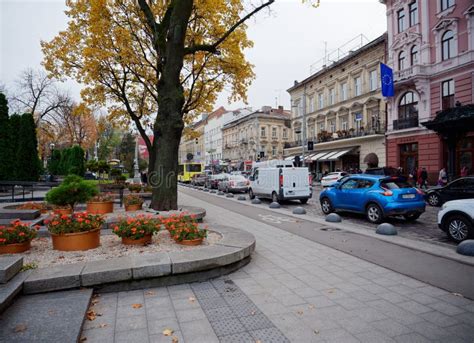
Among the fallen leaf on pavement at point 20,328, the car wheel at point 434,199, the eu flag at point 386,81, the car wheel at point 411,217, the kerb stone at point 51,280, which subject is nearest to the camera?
the fallen leaf on pavement at point 20,328

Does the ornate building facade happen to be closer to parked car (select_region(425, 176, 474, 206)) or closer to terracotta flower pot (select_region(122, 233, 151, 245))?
parked car (select_region(425, 176, 474, 206))

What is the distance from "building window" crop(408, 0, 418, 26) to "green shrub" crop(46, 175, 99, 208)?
2910 centimetres

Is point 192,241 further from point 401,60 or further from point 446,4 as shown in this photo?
point 401,60

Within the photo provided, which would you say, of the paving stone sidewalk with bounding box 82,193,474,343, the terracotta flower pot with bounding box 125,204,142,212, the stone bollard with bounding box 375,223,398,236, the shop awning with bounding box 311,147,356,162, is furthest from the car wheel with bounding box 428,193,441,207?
→ the shop awning with bounding box 311,147,356,162

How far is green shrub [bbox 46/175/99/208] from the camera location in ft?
21.3

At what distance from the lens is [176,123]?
960cm

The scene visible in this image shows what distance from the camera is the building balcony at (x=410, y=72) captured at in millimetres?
24484

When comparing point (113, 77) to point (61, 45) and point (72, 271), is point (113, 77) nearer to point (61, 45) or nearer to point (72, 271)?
point (61, 45)

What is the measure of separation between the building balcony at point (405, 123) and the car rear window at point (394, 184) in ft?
61.1

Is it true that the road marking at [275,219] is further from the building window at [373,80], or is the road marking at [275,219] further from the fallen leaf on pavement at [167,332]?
the building window at [373,80]

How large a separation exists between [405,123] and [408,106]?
5.09 ft

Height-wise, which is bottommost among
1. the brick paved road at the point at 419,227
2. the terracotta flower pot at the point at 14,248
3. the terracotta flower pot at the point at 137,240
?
the brick paved road at the point at 419,227

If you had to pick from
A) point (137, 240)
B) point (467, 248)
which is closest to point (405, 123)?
point (467, 248)

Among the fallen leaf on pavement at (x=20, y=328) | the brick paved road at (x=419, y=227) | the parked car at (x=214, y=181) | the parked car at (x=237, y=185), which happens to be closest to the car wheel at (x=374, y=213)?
the brick paved road at (x=419, y=227)
